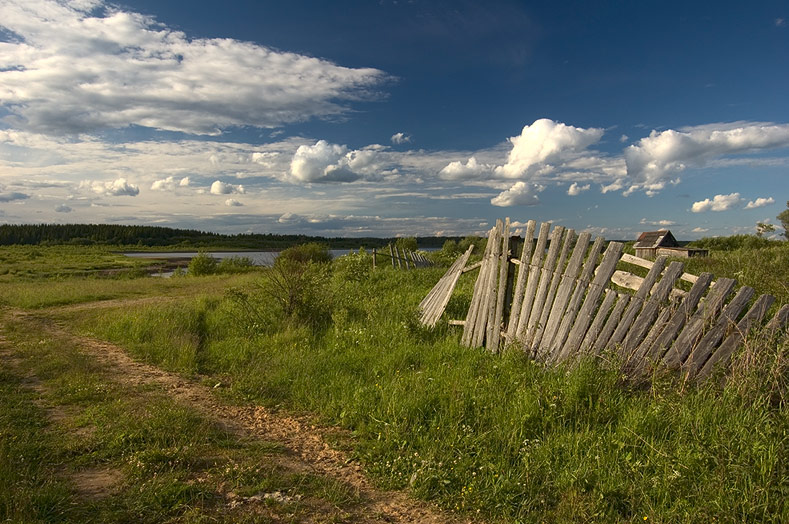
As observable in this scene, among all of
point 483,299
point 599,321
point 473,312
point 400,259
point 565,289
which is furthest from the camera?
point 400,259

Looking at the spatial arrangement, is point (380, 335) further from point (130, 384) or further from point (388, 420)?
point (130, 384)

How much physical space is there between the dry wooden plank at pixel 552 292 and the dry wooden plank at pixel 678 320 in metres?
1.28

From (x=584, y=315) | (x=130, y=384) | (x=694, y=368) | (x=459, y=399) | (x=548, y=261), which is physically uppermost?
(x=548, y=261)

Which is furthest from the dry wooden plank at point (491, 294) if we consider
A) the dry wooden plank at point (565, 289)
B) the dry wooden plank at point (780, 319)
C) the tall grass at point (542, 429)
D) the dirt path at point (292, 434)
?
the dry wooden plank at point (780, 319)

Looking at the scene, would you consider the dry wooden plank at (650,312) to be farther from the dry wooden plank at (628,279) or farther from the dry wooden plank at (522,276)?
the dry wooden plank at (522,276)

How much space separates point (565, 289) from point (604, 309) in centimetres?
59

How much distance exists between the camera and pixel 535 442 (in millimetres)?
3949

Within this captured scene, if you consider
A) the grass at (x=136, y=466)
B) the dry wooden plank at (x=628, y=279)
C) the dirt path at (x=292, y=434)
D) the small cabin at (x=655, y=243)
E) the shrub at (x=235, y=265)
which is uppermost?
the small cabin at (x=655, y=243)

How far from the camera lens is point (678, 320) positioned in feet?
14.9

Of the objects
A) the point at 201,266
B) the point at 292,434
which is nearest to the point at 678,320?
the point at 292,434

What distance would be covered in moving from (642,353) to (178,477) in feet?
14.8

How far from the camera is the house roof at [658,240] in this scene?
1562 centimetres

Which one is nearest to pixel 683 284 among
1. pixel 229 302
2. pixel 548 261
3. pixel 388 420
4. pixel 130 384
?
pixel 548 261

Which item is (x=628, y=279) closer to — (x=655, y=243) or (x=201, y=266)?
(x=655, y=243)
